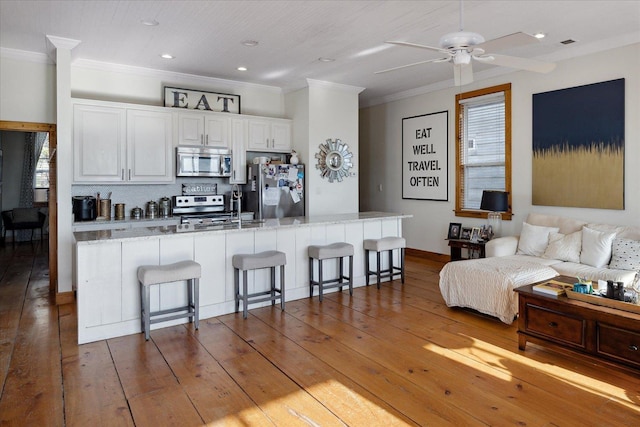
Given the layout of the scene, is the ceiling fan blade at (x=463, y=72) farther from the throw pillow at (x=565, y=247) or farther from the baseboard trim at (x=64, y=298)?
the baseboard trim at (x=64, y=298)

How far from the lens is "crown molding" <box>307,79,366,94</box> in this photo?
637cm

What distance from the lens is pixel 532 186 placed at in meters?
5.57

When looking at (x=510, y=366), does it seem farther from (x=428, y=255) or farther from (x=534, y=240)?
(x=428, y=255)

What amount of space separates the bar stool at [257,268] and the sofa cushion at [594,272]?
2.75 metres

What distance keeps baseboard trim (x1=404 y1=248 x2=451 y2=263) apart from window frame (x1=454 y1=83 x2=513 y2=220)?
2.42 feet

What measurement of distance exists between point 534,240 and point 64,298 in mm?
5276

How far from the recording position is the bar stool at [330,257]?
4578 mm

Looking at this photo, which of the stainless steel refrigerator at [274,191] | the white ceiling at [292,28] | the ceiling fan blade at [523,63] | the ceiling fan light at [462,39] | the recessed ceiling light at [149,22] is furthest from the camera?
the stainless steel refrigerator at [274,191]

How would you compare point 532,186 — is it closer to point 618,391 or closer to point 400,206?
point 400,206

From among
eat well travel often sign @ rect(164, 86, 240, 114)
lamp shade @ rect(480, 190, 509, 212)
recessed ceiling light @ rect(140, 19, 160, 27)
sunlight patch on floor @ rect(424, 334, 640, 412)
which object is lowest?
sunlight patch on floor @ rect(424, 334, 640, 412)

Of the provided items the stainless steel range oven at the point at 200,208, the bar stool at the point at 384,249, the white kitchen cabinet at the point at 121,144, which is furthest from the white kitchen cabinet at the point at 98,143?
the bar stool at the point at 384,249

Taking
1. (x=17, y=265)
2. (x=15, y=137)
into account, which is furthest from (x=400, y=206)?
(x=15, y=137)

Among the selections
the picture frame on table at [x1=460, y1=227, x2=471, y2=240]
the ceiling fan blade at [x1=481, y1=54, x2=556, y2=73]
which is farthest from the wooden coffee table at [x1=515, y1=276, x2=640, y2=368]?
the picture frame on table at [x1=460, y1=227, x2=471, y2=240]

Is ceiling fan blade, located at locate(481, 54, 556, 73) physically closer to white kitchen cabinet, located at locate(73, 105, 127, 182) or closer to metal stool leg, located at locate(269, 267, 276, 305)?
metal stool leg, located at locate(269, 267, 276, 305)
